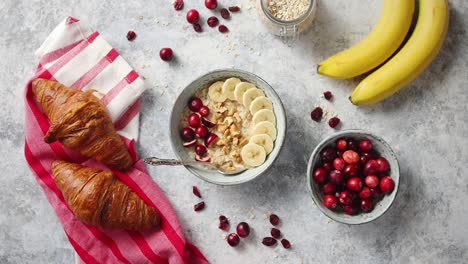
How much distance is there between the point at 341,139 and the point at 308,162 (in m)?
0.14

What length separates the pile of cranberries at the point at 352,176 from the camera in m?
1.93

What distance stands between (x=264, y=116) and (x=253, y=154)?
0.47ft

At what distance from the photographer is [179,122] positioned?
2.05 metres

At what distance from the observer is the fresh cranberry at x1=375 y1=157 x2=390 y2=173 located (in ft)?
6.35

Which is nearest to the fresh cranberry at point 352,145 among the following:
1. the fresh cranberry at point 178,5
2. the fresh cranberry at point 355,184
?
the fresh cranberry at point 355,184

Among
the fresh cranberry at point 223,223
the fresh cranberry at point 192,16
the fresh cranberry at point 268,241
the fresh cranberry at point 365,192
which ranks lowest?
the fresh cranberry at point 268,241

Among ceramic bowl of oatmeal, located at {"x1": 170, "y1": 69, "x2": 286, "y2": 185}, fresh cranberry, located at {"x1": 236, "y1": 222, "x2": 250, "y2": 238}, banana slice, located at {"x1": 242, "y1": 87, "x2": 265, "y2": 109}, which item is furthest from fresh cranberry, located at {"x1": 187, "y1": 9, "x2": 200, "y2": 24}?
fresh cranberry, located at {"x1": 236, "y1": 222, "x2": 250, "y2": 238}

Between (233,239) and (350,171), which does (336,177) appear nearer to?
(350,171)

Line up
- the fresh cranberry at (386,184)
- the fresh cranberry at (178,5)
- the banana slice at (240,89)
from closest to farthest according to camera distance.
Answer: the fresh cranberry at (386,184) < the banana slice at (240,89) < the fresh cranberry at (178,5)

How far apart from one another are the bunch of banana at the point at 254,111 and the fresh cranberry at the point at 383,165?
14.6 inches

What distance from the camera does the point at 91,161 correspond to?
83.4 inches

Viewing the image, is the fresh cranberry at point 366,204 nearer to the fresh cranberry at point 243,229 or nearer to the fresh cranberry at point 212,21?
the fresh cranberry at point 243,229

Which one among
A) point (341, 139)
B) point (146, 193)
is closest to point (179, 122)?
point (146, 193)

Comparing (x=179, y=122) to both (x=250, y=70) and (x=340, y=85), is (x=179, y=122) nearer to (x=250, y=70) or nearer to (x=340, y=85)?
(x=250, y=70)
